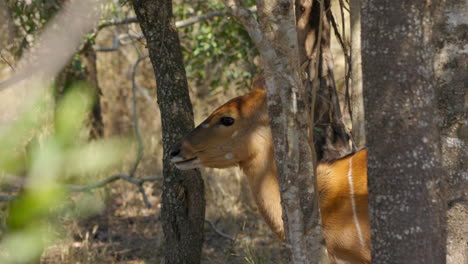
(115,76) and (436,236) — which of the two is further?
(115,76)

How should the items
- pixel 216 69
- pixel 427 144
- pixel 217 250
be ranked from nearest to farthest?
1. pixel 427 144
2. pixel 217 250
3. pixel 216 69

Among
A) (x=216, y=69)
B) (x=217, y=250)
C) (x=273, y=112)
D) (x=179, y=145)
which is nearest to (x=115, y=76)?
(x=216, y=69)

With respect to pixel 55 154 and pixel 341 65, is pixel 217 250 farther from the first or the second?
pixel 55 154

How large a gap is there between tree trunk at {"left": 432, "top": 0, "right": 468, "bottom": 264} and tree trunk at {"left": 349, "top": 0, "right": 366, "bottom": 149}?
177 cm

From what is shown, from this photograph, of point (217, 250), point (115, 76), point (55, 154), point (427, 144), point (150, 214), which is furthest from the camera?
point (115, 76)

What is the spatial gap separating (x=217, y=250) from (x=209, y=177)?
155 cm

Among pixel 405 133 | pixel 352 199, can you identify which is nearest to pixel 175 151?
pixel 352 199

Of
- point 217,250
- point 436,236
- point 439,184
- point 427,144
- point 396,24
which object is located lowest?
point 217,250

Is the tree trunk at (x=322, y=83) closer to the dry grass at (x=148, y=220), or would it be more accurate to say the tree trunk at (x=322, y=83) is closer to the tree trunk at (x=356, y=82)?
the tree trunk at (x=356, y=82)

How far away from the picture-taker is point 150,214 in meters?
7.43

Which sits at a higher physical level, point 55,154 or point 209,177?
point 55,154

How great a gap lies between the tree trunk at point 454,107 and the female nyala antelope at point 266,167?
Answer: 65 cm

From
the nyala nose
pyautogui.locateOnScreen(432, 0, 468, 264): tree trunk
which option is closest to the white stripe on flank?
pyautogui.locateOnScreen(432, 0, 468, 264): tree trunk

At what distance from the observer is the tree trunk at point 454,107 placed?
2.92 meters
